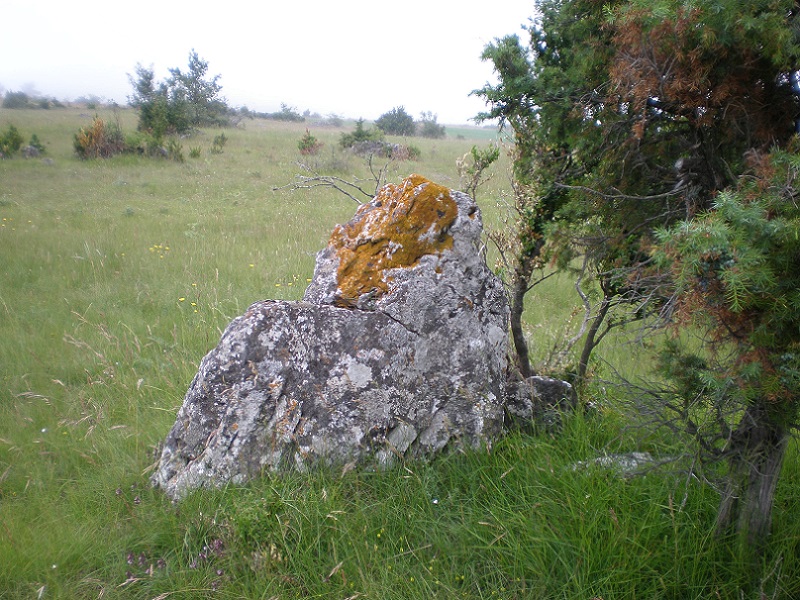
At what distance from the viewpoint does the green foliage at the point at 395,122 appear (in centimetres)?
3584

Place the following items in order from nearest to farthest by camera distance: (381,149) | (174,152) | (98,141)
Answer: (98,141)
(174,152)
(381,149)

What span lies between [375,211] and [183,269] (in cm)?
449

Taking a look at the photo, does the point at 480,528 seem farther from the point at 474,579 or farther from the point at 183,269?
the point at 183,269

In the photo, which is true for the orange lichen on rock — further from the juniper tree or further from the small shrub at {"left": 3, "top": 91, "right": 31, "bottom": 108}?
the small shrub at {"left": 3, "top": 91, "right": 31, "bottom": 108}

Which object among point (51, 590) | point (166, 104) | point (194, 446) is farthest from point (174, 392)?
point (166, 104)

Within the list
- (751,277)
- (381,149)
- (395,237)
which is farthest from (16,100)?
(751,277)

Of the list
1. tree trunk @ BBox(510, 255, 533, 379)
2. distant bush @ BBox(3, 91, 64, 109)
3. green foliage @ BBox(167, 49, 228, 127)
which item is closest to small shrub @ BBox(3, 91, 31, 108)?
distant bush @ BBox(3, 91, 64, 109)

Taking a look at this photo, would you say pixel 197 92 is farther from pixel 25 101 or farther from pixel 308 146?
pixel 25 101

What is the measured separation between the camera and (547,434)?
320 cm

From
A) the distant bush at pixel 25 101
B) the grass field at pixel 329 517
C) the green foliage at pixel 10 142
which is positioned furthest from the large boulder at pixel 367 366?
the distant bush at pixel 25 101

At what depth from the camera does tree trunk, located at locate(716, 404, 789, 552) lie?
2.18 metres

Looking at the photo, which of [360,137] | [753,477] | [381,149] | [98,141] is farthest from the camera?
[360,137]

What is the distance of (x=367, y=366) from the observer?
3.00 m

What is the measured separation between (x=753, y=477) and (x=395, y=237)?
2.18m
